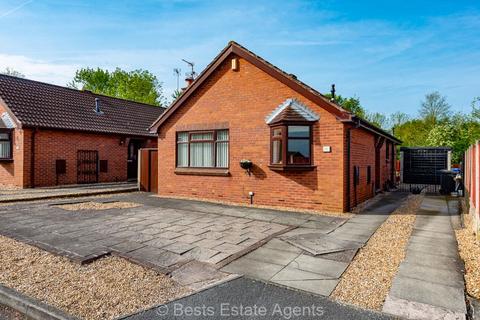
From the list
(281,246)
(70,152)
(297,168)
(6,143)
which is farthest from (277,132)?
(6,143)

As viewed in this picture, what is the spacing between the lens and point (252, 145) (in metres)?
10.7

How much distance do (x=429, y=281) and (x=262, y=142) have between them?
705 centimetres

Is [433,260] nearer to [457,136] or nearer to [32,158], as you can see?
[32,158]

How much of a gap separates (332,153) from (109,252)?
22.3ft

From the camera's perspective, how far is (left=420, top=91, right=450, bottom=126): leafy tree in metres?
32.7

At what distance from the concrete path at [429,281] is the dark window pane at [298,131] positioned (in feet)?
13.7

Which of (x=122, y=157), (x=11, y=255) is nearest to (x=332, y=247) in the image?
(x=11, y=255)

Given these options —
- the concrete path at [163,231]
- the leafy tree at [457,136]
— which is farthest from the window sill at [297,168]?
the leafy tree at [457,136]

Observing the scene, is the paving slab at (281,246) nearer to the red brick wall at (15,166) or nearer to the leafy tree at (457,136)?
the red brick wall at (15,166)

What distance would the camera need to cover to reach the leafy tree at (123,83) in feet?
149

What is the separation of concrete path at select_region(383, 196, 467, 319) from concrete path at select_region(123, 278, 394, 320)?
1.50ft

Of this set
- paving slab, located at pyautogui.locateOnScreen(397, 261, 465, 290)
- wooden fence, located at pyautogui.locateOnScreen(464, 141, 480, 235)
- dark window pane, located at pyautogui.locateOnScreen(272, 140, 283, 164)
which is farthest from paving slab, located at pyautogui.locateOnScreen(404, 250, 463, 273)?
dark window pane, located at pyautogui.locateOnScreen(272, 140, 283, 164)

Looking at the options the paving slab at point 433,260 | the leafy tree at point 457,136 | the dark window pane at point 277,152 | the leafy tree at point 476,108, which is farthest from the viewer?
the leafy tree at point 476,108

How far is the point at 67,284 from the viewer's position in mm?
4020
